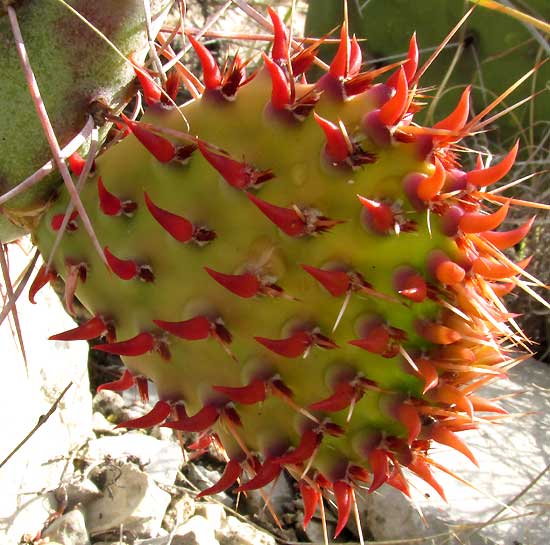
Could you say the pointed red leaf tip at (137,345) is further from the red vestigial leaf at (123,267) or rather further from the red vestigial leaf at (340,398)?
the red vestigial leaf at (340,398)

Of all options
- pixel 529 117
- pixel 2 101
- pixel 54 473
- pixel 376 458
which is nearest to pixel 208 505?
pixel 54 473

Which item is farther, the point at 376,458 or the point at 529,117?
the point at 529,117

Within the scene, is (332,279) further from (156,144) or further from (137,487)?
(137,487)

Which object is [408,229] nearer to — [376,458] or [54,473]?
[376,458]

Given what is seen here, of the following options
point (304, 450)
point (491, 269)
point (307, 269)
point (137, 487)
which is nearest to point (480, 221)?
point (491, 269)

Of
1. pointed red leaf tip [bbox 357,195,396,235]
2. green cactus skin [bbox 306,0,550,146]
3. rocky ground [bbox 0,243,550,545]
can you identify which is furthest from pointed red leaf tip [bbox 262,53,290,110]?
green cactus skin [bbox 306,0,550,146]
